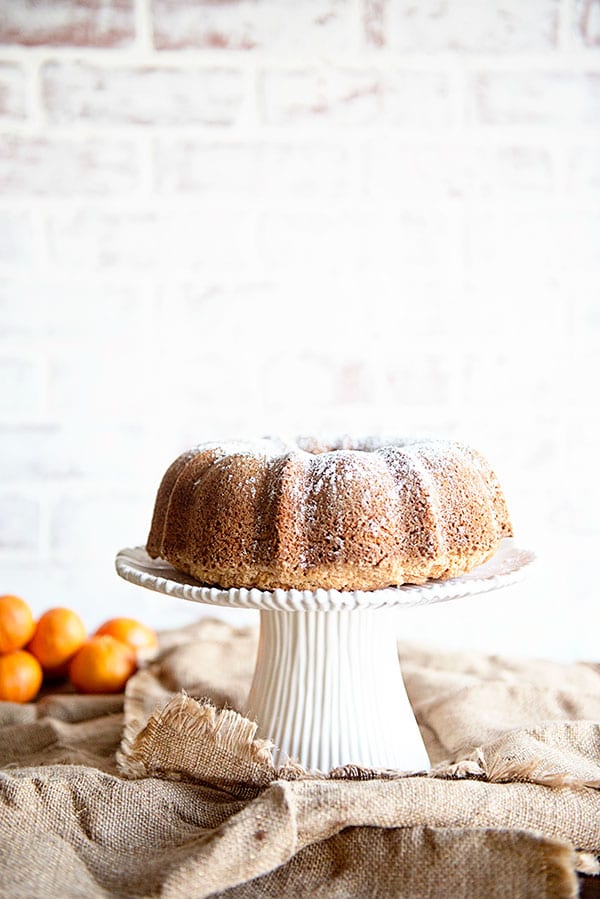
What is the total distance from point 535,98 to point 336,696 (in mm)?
1324

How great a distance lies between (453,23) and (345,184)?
37 centimetres

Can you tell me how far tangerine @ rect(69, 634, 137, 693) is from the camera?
5.25ft

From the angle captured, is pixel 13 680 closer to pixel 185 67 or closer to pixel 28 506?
pixel 28 506

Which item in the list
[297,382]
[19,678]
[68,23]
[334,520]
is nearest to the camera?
[334,520]

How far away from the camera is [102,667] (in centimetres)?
160

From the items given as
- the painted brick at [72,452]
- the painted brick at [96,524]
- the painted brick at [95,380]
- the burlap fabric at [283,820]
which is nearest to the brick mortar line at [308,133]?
the painted brick at [95,380]

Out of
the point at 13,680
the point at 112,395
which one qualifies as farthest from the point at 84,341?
the point at 13,680

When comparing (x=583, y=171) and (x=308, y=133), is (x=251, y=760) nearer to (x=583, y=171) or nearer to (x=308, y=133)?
(x=308, y=133)

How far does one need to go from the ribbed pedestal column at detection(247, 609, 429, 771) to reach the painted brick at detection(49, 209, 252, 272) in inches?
38.5

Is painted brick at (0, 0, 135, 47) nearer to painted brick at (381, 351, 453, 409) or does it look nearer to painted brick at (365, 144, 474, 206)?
painted brick at (365, 144, 474, 206)

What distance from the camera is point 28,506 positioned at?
77.9 inches

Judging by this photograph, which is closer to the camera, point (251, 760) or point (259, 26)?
point (251, 760)

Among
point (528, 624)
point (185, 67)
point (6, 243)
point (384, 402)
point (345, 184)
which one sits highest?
point (185, 67)

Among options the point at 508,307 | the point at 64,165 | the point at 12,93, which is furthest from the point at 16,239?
the point at 508,307
